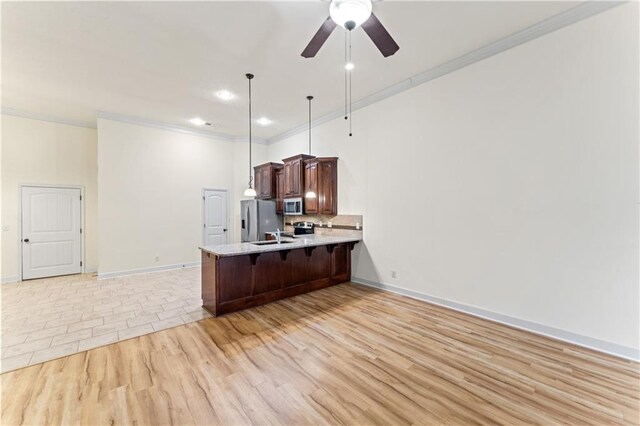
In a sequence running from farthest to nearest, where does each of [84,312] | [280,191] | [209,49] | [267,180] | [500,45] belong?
[267,180], [280,191], [84,312], [209,49], [500,45]

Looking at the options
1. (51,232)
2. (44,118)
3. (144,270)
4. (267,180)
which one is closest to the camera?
(44,118)

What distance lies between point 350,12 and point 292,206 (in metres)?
4.65

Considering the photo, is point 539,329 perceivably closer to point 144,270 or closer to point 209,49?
point 209,49

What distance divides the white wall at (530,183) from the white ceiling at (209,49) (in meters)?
0.52

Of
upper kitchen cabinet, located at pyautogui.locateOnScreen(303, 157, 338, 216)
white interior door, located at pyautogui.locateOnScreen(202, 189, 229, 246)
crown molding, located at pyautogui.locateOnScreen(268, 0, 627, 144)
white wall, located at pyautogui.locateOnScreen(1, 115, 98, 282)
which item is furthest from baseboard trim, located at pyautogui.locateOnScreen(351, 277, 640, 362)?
white wall, located at pyautogui.locateOnScreen(1, 115, 98, 282)

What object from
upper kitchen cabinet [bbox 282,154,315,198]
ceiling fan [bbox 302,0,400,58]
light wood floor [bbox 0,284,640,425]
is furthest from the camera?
upper kitchen cabinet [bbox 282,154,315,198]

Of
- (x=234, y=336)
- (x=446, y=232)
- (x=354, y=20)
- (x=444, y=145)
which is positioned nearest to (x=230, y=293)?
(x=234, y=336)

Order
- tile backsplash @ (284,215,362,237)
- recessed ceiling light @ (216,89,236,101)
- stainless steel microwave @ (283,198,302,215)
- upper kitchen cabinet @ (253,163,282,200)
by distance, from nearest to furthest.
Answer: recessed ceiling light @ (216,89,236,101) < tile backsplash @ (284,215,362,237) < stainless steel microwave @ (283,198,302,215) < upper kitchen cabinet @ (253,163,282,200)

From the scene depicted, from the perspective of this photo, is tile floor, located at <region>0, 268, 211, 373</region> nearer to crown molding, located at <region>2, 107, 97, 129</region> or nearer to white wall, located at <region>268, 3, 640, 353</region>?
crown molding, located at <region>2, 107, 97, 129</region>

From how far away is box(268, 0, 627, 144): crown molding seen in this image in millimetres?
2705

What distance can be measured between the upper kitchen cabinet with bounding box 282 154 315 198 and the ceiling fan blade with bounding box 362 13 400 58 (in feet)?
12.1

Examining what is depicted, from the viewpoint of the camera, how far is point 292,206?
251 inches

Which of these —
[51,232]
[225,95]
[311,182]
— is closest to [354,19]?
[225,95]

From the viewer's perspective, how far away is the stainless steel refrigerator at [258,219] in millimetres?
6633
